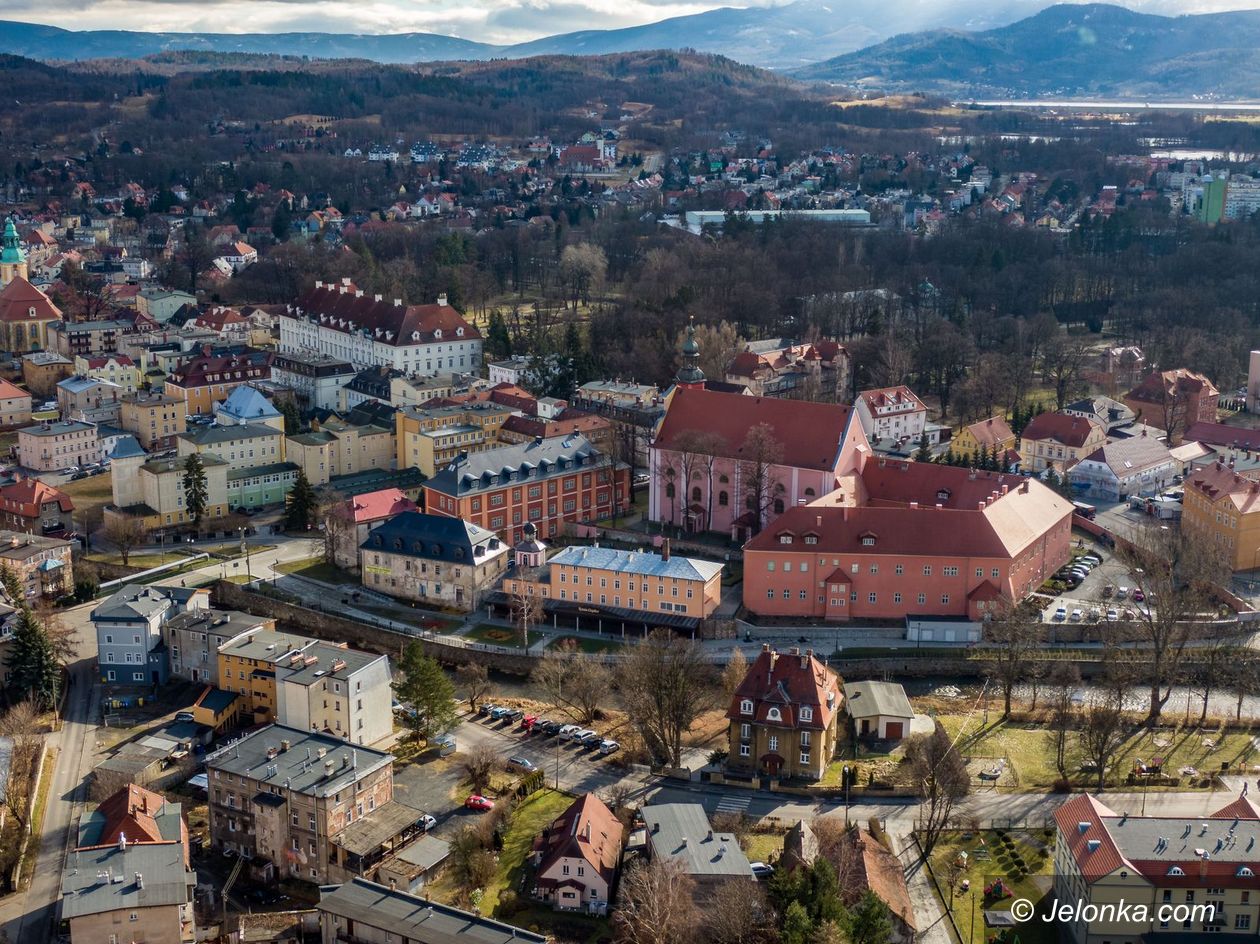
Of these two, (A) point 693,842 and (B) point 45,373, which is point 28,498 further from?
(A) point 693,842

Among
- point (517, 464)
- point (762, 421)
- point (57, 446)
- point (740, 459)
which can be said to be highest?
point (762, 421)

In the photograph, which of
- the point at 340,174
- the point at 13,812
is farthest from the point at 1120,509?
the point at 340,174

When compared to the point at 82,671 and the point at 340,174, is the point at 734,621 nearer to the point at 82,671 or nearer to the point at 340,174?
the point at 82,671

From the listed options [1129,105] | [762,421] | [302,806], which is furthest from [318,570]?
[1129,105]

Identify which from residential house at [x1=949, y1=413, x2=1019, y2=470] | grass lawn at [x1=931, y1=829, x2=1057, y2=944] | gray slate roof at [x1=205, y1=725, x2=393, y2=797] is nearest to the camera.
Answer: grass lawn at [x1=931, y1=829, x2=1057, y2=944]

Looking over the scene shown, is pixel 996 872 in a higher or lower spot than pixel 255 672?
lower

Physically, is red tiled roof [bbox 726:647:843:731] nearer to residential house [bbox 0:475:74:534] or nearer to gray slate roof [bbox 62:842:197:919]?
gray slate roof [bbox 62:842:197:919]

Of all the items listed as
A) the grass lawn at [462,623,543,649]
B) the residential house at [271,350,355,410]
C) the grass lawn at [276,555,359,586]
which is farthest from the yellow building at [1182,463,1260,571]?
the residential house at [271,350,355,410]
